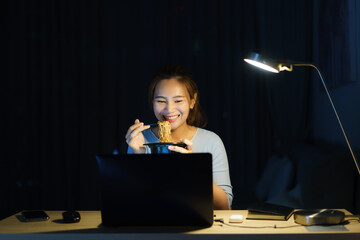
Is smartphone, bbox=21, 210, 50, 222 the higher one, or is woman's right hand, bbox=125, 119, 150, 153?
woman's right hand, bbox=125, 119, 150, 153

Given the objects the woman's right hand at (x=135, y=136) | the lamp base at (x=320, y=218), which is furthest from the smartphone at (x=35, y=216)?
the lamp base at (x=320, y=218)

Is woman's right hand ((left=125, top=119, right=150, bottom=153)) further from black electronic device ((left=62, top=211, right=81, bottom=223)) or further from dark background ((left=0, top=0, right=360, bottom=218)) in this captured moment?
dark background ((left=0, top=0, right=360, bottom=218))

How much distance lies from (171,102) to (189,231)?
87 centimetres

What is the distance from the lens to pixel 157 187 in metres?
1.17

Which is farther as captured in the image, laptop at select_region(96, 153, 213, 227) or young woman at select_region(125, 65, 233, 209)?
young woman at select_region(125, 65, 233, 209)

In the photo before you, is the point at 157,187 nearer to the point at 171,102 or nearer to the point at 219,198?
the point at 219,198

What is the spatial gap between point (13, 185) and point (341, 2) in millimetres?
3272

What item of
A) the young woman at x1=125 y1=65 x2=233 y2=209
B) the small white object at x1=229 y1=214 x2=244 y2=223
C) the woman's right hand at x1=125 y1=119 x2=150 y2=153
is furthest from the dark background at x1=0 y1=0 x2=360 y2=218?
the small white object at x1=229 y1=214 x2=244 y2=223

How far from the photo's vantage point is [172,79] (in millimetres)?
2059

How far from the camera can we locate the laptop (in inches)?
46.0

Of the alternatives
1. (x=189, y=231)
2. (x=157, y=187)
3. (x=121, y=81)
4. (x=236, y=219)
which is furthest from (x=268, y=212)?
(x=121, y=81)

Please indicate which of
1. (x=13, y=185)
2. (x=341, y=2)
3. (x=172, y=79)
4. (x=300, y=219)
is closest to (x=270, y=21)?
(x=341, y=2)

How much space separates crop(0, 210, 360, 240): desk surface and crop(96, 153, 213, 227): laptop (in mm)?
43

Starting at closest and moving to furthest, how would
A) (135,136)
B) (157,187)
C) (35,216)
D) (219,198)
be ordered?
(157,187)
(35,216)
(135,136)
(219,198)
